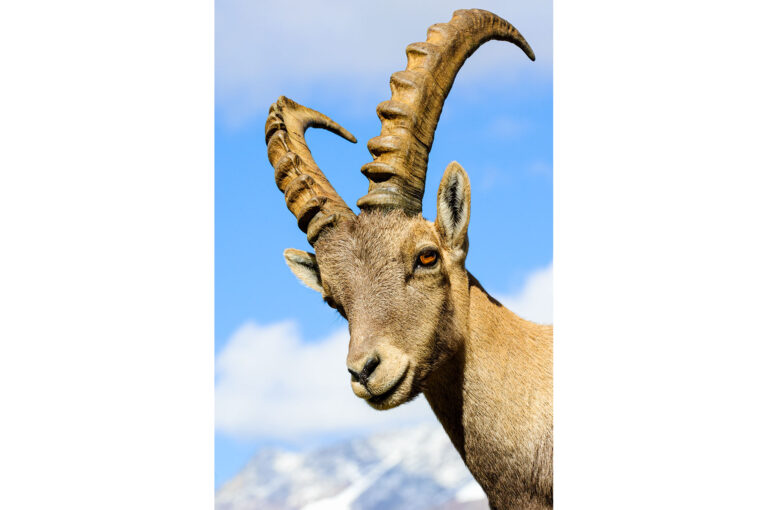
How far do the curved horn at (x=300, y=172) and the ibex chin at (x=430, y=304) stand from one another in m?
0.02

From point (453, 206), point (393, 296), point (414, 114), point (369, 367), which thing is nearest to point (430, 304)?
point (393, 296)

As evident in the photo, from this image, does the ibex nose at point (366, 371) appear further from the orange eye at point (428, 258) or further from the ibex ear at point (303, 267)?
the ibex ear at point (303, 267)

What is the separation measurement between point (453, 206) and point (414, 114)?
80cm

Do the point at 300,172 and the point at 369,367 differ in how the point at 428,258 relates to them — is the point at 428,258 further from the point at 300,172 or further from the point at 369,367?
the point at 300,172

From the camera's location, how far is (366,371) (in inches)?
216

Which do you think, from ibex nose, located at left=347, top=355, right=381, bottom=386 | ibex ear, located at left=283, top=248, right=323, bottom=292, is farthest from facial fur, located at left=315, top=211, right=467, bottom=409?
ibex ear, located at left=283, top=248, right=323, bottom=292
